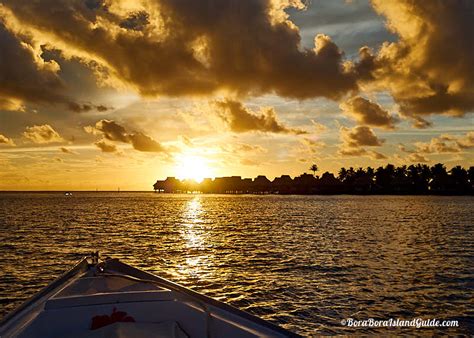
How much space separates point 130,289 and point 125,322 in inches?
89.5

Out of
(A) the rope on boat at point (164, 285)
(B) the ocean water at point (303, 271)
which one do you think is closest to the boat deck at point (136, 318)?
(A) the rope on boat at point (164, 285)

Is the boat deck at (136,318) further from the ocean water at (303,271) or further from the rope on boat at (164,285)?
the ocean water at (303,271)

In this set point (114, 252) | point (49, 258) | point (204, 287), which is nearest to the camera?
point (204, 287)

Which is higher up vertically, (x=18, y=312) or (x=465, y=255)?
(x=18, y=312)

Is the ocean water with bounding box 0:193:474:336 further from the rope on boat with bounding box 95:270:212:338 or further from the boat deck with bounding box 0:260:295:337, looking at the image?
the boat deck with bounding box 0:260:295:337

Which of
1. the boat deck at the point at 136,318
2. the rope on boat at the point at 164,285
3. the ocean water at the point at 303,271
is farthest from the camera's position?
the ocean water at the point at 303,271

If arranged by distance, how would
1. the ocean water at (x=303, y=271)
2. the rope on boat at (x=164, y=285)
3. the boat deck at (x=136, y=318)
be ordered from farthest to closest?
the ocean water at (x=303, y=271)
the rope on boat at (x=164, y=285)
the boat deck at (x=136, y=318)

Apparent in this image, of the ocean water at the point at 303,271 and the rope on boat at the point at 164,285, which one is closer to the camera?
the rope on boat at the point at 164,285

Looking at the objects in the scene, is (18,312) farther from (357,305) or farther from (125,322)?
(357,305)

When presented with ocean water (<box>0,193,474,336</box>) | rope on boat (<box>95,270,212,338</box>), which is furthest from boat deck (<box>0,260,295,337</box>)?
ocean water (<box>0,193,474,336</box>)

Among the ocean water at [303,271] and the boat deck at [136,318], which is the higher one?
the boat deck at [136,318]

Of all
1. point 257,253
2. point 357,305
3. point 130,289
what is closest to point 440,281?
point 357,305

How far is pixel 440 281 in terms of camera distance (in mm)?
20172

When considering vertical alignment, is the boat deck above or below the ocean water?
above
